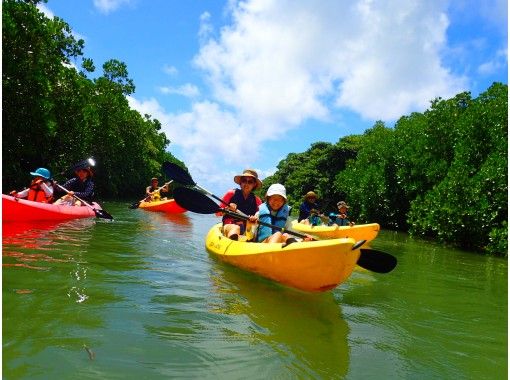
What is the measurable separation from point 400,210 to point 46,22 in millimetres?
16414

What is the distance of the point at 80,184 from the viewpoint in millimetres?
11531

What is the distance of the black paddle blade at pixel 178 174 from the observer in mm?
7984

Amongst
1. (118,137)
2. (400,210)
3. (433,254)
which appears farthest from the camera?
(118,137)

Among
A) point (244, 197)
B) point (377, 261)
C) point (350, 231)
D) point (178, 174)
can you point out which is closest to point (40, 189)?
point (178, 174)

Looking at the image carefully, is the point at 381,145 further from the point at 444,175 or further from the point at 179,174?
the point at 179,174

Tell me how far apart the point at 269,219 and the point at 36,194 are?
6.23 metres

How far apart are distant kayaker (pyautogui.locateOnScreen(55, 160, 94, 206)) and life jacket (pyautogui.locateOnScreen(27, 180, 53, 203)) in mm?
989

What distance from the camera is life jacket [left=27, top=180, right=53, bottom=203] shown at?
31.5ft

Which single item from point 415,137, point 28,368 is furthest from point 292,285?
point 415,137

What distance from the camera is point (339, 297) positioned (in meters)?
5.21

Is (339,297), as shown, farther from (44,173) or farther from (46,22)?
(46,22)

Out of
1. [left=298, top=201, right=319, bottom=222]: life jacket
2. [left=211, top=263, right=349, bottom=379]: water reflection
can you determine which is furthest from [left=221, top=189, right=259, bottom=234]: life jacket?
[left=298, top=201, right=319, bottom=222]: life jacket

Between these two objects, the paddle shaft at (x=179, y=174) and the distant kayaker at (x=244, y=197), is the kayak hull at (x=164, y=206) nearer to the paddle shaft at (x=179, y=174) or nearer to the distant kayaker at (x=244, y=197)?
the paddle shaft at (x=179, y=174)

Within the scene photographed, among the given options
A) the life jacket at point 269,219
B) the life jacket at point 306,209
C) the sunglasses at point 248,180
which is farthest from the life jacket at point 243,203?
the life jacket at point 306,209
